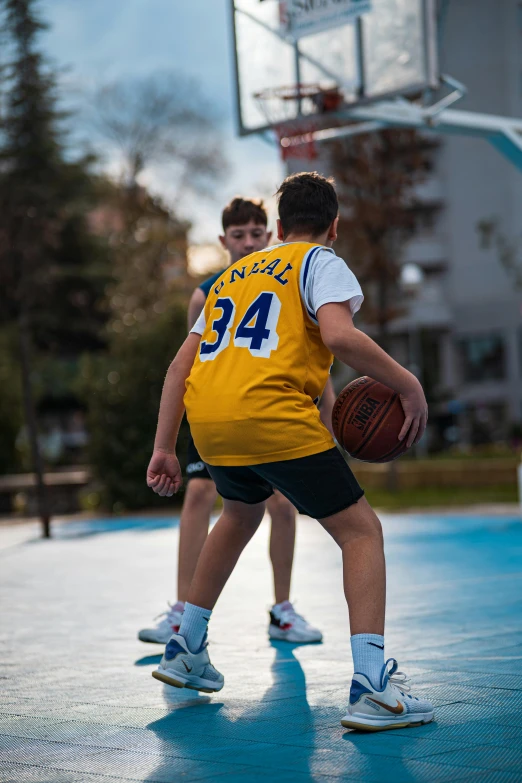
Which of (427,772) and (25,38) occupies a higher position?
(25,38)

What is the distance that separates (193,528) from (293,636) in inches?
29.5

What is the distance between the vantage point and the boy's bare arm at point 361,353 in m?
3.61

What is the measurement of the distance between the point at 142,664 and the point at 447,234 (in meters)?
49.8

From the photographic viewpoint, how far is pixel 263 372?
145 inches

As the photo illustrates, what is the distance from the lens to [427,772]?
3070mm

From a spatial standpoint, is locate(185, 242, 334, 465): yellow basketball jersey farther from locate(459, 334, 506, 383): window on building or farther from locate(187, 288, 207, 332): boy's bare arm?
locate(459, 334, 506, 383): window on building

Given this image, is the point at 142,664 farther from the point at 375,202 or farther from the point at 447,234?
the point at 447,234

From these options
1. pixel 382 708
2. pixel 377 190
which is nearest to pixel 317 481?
pixel 382 708

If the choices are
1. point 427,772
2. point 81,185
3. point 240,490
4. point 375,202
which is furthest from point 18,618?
point 81,185

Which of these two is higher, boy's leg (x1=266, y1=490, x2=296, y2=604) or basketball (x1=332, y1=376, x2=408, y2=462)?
basketball (x1=332, y1=376, x2=408, y2=462)

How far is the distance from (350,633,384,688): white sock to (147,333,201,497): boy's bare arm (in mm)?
937

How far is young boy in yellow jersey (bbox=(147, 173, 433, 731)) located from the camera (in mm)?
3641

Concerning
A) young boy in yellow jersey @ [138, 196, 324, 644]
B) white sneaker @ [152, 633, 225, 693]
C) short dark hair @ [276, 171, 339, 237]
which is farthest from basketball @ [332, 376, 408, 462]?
young boy in yellow jersey @ [138, 196, 324, 644]

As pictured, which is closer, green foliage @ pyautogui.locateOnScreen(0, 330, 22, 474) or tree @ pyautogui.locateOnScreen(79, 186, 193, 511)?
tree @ pyautogui.locateOnScreen(79, 186, 193, 511)
